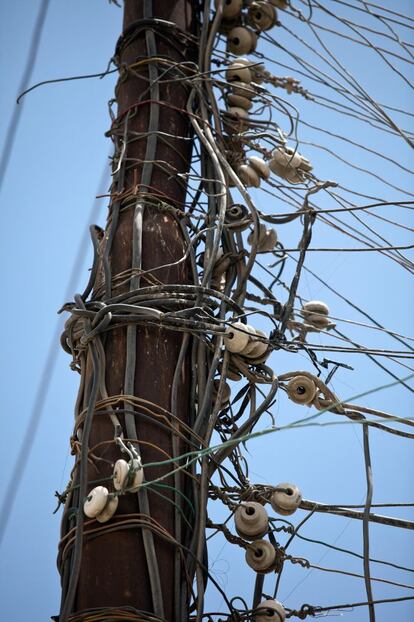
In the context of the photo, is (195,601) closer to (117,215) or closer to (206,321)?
(206,321)

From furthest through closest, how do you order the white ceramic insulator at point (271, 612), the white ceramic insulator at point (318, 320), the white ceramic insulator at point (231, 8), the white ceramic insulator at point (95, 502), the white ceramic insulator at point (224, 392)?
the white ceramic insulator at point (231, 8)
the white ceramic insulator at point (318, 320)
the white ceramic insulator at point (224, 392)
the white ceramic insulator at point (271, 612)
the white ceramic insulator at point (95, 502)

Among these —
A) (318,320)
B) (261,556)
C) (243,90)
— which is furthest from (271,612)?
(243,90)

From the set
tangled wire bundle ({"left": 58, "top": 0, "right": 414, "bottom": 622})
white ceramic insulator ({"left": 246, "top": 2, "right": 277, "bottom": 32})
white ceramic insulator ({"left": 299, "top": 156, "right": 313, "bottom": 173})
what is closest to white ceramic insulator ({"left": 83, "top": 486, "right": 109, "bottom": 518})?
tangled wire bundle ({"left": 58, "top": 0, "right": 414, "bottom": 622})

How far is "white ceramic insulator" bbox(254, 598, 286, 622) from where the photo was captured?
246 cm

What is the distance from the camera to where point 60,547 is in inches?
96.4

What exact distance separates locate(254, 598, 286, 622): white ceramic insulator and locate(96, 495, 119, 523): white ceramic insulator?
49cm

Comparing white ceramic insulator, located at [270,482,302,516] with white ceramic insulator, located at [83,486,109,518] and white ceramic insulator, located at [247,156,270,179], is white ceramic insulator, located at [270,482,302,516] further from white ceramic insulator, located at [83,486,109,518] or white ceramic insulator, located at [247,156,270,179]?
white ceramic insulator, located at [247,156,270,179]

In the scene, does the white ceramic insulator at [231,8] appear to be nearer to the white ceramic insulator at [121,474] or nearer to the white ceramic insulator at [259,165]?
the white ceramic insulator at [259,165]

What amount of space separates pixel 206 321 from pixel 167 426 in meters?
0.34

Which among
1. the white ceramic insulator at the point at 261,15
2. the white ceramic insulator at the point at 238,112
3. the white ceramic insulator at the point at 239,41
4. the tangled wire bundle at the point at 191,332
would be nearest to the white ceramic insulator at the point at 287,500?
the tangled wire bundle at the point at 191,332

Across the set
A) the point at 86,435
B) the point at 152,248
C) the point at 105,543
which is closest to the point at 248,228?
the point at 152,248

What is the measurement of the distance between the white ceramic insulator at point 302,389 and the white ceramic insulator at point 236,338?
0.18 meters

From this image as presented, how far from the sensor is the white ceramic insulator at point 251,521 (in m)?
2.53

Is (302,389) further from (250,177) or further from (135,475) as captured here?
(250,177)
